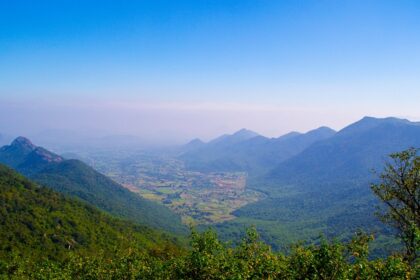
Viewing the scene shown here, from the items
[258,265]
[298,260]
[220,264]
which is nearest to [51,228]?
[220,264]

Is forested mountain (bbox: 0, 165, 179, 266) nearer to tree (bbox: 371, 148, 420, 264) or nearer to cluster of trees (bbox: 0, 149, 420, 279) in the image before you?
cluster of trees (bbox: 0, 149, 420, 279)

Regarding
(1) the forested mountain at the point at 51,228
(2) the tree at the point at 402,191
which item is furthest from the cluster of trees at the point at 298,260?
(1) the forested mountain at the point at 51,228

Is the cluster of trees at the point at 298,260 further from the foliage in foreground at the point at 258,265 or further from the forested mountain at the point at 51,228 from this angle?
the forested mountain at the point at 51,228

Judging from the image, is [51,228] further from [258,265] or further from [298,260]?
[298,260]

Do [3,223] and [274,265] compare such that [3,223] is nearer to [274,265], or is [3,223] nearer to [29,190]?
[29,190]

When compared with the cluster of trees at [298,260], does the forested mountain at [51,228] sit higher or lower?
lower

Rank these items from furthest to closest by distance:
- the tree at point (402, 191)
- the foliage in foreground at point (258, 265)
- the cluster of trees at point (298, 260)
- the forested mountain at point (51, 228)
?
1. the forested mountain at point (51, 228)
2. the tree at point (402, 191)
3. the cluster of trees at point (298, 260)
4. the foliage in foreground at point (258, 265)

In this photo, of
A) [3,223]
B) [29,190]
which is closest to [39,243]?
[3,223]

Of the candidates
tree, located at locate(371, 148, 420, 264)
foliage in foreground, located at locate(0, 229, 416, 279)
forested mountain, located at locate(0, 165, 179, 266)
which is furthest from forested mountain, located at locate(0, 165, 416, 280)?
tree, located at locate(371, 148, 420, 264)
